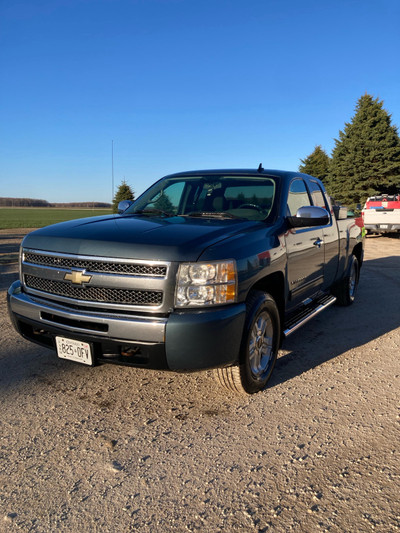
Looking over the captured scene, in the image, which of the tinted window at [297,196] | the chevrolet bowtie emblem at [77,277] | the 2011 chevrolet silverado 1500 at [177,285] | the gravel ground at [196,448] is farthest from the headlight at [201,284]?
the tinted window at [297,196]

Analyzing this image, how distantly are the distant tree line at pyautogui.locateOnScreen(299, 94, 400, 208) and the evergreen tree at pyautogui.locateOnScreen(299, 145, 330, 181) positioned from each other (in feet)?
37.5

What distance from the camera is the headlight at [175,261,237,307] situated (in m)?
2.66

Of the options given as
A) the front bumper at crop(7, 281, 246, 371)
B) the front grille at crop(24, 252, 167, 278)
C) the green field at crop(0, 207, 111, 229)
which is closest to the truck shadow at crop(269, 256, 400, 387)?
the front bumper at crop(7, 281, 246, 371)

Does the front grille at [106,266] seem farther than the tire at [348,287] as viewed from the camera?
No

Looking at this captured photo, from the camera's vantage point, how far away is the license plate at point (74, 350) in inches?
112

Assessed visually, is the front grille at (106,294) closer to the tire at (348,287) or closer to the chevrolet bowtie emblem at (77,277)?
the chevrolet bowtie emblem at (77,277)

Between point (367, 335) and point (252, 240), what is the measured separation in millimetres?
2653

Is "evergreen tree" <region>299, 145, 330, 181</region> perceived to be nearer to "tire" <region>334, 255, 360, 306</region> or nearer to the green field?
the green field

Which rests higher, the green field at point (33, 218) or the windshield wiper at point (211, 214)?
the windshield wiper at point (211, 214)

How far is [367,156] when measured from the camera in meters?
32.8

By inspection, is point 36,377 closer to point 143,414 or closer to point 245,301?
point 143,414

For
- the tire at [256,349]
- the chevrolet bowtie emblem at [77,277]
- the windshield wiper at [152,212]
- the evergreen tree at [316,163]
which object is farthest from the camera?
the evergreen tree at [316,163]

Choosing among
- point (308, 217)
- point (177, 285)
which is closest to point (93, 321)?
point (177, 285)

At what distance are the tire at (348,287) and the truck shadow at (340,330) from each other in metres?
0.12
